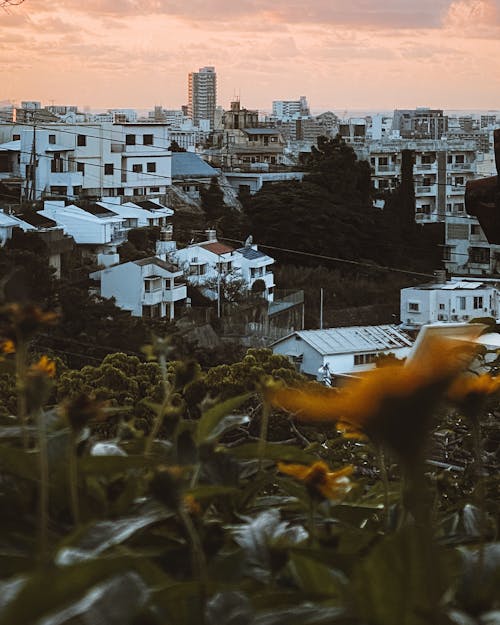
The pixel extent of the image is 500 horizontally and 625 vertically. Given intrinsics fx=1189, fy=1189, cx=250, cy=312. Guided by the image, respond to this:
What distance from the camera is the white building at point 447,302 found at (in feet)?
37.4

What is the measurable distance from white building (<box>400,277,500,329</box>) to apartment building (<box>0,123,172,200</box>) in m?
5.10

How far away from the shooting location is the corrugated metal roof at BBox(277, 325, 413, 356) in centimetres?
894

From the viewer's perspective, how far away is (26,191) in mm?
14844

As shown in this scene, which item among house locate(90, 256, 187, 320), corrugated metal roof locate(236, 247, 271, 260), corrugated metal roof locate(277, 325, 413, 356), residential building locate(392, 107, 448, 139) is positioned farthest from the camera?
residential building locate(392, 107, 448, 139)

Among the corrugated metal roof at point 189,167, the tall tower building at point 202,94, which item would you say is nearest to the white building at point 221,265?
the corrugated metal roof at point 189,167

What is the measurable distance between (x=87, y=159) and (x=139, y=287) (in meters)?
6.33

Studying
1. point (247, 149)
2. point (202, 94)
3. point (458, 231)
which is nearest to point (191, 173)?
point (247, 149)

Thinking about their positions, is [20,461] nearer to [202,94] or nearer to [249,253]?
[249,253]

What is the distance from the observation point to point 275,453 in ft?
1.71

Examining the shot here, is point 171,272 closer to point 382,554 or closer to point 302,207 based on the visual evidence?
point 302,207

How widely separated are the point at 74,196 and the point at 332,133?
41.1ft

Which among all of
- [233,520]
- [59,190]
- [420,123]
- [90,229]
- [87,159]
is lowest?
[90,229]

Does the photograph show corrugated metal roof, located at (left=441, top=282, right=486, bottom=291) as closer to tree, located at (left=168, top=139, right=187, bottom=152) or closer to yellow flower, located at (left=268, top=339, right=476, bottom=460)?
tree, located at (left=168, top=139, right=187, bottom=152)

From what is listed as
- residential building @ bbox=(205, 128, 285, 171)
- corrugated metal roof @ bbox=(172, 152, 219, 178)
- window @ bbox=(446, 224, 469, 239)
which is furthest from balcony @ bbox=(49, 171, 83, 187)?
window @ bbox=(446, 224, 469, 239)
